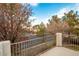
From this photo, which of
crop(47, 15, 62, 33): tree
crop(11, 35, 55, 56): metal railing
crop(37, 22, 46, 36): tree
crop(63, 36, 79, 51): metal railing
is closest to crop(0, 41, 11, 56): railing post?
crop(11, 35, 55, 56): metal railing

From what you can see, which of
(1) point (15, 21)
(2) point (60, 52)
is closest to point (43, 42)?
(2) point (60, 52)

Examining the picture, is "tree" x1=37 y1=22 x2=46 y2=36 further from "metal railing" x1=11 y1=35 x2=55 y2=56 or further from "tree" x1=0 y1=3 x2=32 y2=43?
"tree" x1=0 y1=3 x2=32 y2=43

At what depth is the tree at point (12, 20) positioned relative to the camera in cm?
215

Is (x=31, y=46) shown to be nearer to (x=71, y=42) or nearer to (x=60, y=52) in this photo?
(x=60, y=52)

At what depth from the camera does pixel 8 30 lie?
2154mm

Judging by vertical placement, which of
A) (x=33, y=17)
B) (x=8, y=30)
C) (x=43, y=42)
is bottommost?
(x=43, y=42)

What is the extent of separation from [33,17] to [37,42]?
33cm

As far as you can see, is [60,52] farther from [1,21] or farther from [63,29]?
[1,21]

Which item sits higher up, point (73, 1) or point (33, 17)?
point (73, 1)

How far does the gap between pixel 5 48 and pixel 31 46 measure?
1.11ft

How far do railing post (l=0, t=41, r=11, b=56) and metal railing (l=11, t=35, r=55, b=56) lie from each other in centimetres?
6

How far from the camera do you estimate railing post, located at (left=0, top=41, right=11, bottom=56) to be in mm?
2090

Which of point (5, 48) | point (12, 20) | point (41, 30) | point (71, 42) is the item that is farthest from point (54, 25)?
point (5, 48)

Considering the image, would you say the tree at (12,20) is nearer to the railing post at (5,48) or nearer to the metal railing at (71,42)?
the railing post at (5,48)
